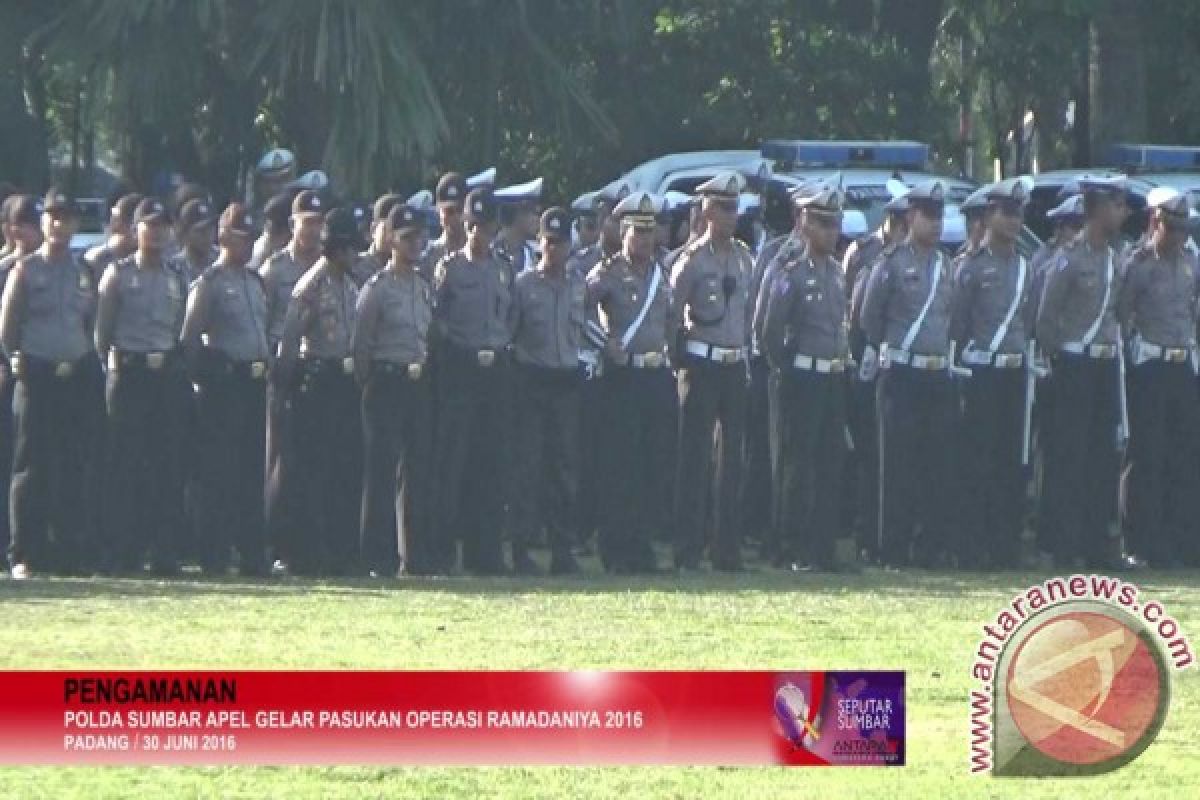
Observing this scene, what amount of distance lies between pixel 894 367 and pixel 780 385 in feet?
2.29

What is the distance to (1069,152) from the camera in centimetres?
3947

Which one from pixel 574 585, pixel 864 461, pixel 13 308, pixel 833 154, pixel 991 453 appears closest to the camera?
pixel 574 585

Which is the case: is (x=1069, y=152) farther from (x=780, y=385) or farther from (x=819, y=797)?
(x=819, y=797)

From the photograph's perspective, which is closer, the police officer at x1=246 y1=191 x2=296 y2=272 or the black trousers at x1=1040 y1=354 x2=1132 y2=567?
the black trousers at x1=1040 y1=354 x2=1132 y2=567

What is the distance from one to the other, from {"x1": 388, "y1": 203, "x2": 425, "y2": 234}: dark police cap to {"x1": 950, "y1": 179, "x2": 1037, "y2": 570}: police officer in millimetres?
3170

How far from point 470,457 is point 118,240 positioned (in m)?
2.39

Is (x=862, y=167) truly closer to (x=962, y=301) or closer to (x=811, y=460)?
(x=962, y=301)

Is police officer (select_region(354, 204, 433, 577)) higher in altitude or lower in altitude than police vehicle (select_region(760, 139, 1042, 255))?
lower

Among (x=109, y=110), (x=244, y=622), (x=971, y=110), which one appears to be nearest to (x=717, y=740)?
(x=244, y=622)

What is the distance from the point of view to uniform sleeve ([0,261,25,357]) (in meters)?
18.2

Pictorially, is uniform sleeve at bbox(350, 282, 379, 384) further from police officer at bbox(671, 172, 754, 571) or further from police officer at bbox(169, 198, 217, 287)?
police officer at bbox(671, 172, 754, 571)

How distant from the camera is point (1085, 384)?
19.2 m

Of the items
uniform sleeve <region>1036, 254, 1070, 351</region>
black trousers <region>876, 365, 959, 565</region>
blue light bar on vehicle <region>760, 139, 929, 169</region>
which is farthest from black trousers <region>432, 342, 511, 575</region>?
blue light bar on vehicle <region>760, 139, 929, 169</region>

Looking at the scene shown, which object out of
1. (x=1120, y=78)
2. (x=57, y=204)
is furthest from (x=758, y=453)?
(x=1120, y=78)
